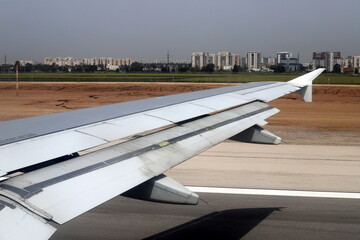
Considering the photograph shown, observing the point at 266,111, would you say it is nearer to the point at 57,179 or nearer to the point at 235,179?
the point at 235,179

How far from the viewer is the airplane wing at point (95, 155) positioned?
280cm

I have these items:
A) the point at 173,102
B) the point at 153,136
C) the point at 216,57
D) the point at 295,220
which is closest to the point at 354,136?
the point at 295,220

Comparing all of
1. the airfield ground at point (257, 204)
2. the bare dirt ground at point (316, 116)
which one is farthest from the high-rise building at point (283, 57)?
the airfield ground at point (257, 204)

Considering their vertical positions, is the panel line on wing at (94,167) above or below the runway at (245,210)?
above

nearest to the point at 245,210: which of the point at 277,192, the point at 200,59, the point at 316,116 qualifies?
the point at 277,192

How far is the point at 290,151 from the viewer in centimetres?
1323

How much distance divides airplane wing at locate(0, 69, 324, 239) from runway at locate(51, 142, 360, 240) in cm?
169

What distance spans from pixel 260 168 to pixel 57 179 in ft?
27.6

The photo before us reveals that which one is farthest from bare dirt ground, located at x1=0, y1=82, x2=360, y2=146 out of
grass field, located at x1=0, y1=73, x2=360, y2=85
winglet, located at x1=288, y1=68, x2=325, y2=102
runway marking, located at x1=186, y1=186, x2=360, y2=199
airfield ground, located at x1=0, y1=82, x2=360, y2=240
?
grass field, located at x1=0, y1=73, x2=360, y2=85

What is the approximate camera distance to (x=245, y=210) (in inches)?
314

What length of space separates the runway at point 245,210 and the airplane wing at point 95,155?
169cm

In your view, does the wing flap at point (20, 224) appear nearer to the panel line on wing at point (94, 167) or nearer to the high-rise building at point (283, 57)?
the panel line on wing at point (94, 167)

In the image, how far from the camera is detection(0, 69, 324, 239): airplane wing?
110 inches

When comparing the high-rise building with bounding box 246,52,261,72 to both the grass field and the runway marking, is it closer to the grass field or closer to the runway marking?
the grass field
